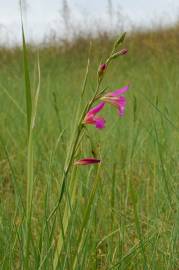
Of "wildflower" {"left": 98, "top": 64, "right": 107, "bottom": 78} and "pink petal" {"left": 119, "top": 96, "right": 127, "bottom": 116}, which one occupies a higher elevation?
"wildflower" {"left": 98, "top": 64, "right": 107, "bottom": 78}

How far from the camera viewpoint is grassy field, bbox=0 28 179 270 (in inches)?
29.8

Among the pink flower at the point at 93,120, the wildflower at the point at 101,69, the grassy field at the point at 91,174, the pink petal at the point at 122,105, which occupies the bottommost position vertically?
the grassy field at the point at 91,174

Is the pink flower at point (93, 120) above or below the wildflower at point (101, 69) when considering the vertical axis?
below

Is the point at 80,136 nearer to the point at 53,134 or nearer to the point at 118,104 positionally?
the point at 118,104

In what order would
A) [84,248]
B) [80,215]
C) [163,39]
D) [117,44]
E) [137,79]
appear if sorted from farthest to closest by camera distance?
[163,39]
[137,79]
[80,215]
[84,248]
[117,44]

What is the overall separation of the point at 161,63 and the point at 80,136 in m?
4.99

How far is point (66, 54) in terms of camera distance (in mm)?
7379

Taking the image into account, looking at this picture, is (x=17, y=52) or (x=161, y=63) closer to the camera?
(x=161, y=63)

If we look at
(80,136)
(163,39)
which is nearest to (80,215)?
(80,136)

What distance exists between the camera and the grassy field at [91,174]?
29.8 inches

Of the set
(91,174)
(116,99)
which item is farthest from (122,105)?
(91,174)

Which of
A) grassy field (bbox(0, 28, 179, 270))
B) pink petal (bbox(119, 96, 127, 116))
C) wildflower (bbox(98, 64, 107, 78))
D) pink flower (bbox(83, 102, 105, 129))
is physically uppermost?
wildflower (bbox(98, 64, 107, 78))

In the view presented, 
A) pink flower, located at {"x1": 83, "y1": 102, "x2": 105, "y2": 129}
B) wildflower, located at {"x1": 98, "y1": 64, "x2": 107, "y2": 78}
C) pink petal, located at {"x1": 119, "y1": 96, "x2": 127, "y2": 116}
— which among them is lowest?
pink flower, located at {"x1": 83, "y1": 102, "x2": 105, "y2": 129}

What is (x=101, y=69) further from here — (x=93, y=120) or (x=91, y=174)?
(x=91, y=174)
